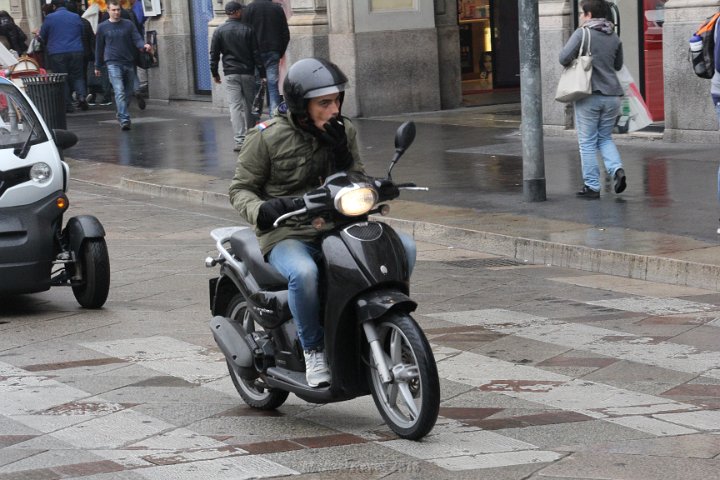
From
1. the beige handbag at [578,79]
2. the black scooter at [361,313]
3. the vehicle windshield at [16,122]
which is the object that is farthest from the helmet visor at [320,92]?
the beige handbag at [578,79]

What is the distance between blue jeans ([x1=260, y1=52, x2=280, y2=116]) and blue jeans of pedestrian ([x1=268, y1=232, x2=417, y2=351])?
12333 millimetres

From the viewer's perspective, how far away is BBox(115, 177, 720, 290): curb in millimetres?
9117

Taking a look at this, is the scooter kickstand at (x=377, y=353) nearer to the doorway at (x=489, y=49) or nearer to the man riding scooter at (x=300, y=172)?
the man riding scooter at (x=300, y=172)

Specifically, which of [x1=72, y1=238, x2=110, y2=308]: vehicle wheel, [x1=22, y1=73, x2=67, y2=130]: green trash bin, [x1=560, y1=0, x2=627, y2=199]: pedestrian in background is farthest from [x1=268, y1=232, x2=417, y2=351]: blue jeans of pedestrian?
[x1=22, y1=73, x2=67, y2=130]: green trash bin

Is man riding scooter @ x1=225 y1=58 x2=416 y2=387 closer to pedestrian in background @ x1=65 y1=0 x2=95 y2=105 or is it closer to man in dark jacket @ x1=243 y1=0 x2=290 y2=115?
man in dark jacket @ x1=243 y1=0 x2=290 y2=115

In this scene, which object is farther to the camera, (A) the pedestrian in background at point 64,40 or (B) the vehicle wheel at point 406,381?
(A) the pedestrian in background at point 64,40

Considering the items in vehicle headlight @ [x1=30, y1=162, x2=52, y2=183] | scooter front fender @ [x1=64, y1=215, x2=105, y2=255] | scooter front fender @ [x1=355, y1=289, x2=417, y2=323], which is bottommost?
scooter front fender @ [x1=64, y1=215, x2=105, y2=255]

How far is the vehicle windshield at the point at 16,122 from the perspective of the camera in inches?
360

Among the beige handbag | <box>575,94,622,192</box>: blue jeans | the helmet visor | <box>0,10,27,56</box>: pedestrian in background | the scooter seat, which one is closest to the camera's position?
the helmet visor

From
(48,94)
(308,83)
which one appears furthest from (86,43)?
(308,83)

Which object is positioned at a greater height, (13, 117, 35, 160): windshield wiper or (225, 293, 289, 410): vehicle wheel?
(13, 117, 35, 160): windshield wiper

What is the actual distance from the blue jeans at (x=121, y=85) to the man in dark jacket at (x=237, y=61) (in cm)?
405

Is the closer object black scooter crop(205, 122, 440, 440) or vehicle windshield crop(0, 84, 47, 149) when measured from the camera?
black scooter crop(205, 122, 440, 440)

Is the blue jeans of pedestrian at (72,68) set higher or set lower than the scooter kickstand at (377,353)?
higher
